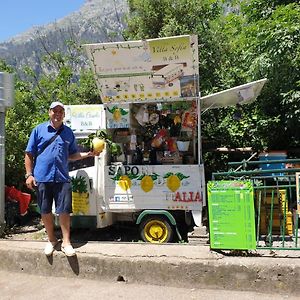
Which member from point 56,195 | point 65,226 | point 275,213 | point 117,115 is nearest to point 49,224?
point 65,226

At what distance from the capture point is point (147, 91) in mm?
6004

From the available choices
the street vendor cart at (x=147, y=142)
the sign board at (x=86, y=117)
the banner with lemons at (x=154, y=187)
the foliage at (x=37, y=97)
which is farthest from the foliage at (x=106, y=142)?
the foliage at (x=37, y=97)

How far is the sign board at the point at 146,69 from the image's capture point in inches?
218

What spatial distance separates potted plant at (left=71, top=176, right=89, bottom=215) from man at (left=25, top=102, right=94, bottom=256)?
1.19 metres

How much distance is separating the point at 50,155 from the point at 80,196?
1.52 m

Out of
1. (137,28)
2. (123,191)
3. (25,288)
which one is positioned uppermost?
(137,28)

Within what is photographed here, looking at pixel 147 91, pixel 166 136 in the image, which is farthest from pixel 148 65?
pixel 166 136

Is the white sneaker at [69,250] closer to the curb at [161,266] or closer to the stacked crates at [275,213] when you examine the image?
the curb at [161,266]

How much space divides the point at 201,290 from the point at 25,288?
1.89 meters

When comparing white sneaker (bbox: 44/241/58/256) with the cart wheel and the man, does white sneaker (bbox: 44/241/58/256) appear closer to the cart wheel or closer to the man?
the man

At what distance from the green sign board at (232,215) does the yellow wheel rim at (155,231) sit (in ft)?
5.72

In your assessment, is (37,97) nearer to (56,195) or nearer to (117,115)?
(117,115)

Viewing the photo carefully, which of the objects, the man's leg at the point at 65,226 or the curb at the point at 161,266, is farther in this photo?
the man's leg at the point at 65,226

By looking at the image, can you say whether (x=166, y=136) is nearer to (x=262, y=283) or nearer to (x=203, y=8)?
(x=262, y=283)
